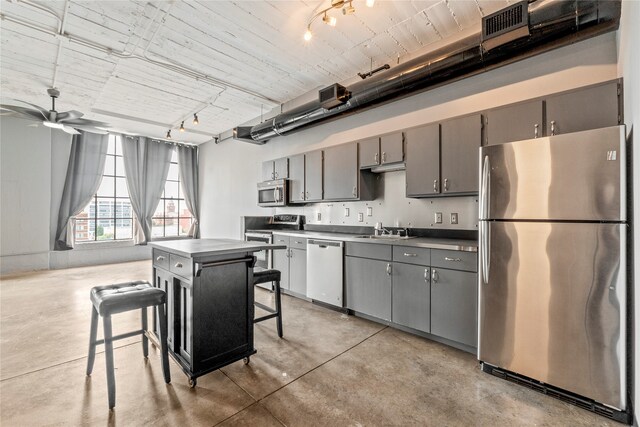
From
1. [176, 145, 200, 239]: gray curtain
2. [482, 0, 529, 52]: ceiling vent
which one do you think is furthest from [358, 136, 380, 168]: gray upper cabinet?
[176, 145, 200, 239]: gray curtain

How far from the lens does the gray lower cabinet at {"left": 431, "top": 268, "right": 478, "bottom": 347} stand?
249 cm

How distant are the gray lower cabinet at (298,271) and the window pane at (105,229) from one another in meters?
5.48

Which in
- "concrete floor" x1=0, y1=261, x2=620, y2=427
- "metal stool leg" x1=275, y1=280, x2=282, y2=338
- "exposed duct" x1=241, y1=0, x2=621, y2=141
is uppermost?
"exposed duct" x1=241, y1=0, x2=621, y2=141

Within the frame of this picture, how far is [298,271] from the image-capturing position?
164 inches

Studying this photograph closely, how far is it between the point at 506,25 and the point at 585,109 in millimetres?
902

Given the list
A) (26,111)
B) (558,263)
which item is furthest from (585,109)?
(26,111)

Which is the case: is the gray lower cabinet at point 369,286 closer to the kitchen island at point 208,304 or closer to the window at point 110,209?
the kitchen island at point 208,304

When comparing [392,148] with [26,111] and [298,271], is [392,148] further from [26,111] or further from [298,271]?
[26,111]

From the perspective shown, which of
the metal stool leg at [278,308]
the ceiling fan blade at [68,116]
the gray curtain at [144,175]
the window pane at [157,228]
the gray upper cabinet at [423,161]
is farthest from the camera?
the window pane at [157,228]

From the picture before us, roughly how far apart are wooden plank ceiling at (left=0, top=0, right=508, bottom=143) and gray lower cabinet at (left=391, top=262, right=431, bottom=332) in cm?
252

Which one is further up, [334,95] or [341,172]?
[334,95]

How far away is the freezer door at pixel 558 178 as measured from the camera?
177 cm

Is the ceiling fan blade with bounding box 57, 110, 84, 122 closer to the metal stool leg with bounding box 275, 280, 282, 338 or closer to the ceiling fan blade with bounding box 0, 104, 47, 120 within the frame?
the ceiling fan blade with bounding box 0, 104, 47, 120

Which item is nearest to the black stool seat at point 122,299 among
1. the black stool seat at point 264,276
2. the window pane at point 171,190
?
the black stool seat at point 264,276
